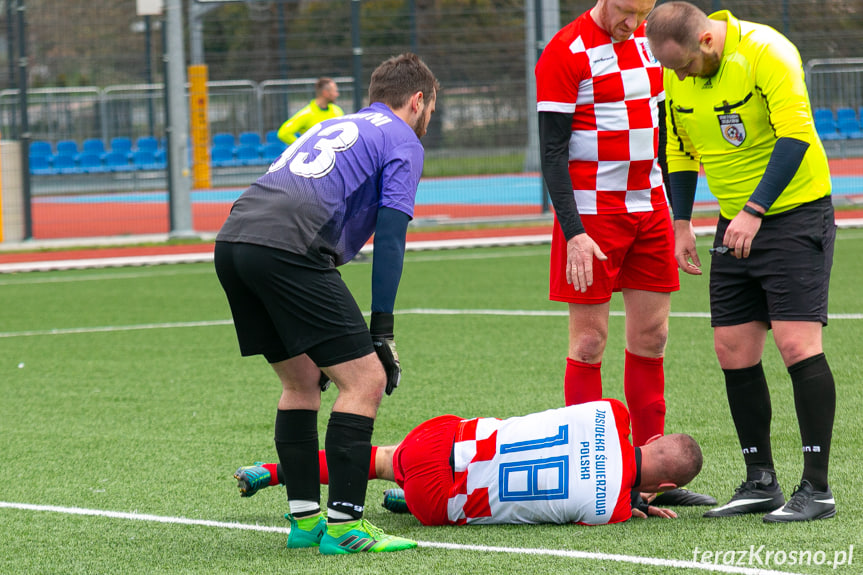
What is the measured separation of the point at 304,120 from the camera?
43.3 ft

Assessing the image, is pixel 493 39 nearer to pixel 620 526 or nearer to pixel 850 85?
pixel 850 85

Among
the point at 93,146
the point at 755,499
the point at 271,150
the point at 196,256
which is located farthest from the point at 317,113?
the point at 93,146

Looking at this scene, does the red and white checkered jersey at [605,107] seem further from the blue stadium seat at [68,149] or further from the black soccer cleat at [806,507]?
the blue stadium seat at [68,149]

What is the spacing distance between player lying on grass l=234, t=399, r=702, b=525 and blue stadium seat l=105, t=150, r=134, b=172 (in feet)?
62.4

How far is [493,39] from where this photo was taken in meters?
18.7

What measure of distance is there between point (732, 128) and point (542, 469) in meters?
1.40

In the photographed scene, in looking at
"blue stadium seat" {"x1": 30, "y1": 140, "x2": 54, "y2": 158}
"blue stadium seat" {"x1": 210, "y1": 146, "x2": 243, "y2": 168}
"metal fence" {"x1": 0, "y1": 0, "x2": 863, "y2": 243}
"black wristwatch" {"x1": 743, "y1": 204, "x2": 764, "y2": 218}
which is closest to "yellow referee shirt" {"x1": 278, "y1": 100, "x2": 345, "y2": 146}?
"metal fence" {"x1": 0, "y1": 0, "x2": 863, "y2": 243}

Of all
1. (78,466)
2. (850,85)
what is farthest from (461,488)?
(850,85)

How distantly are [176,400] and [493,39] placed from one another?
1320cm

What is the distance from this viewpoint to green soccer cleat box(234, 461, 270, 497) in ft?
14.1

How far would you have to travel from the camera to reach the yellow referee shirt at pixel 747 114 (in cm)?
389

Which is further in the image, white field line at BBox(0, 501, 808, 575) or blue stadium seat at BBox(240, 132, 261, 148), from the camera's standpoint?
blue stadium seat at BBox(240, 132, 261, 148)

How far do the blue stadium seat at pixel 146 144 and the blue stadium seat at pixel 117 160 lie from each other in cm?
36

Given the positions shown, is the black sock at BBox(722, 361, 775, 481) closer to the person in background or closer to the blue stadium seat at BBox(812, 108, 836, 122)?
the person in background
